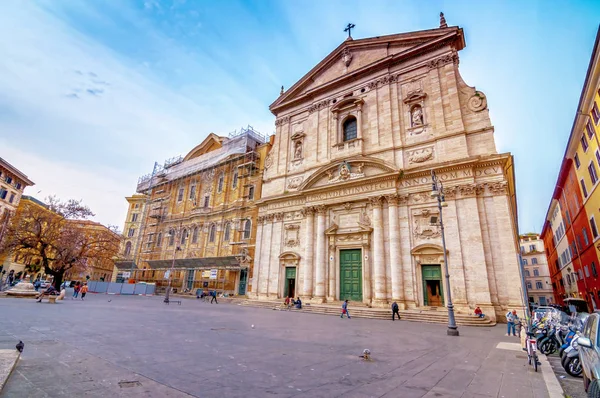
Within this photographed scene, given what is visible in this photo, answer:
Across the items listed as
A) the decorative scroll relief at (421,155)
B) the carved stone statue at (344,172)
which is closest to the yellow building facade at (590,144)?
the decorative scroll relief at (421,155)

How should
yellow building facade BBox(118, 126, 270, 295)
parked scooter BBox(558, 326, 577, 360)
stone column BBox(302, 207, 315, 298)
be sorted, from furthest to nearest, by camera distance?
yellow building facade BBox(118, 126, 270, 295), stone column BBox(302, 207, 315, 298), parked scooter BBox(558, 326, 577, 360)

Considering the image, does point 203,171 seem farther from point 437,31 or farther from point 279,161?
point 437,31

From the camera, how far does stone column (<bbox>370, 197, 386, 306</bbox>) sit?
1930cm

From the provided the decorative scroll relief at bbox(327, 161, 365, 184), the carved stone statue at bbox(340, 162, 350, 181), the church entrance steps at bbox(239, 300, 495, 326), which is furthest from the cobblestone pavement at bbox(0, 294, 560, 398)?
the carved stone statue at bbox(340, 162, 350, 181)

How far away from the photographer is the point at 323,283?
22062 mm

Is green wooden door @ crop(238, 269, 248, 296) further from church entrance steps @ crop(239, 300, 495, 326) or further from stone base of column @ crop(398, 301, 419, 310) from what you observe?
stone base of column @ crop(398, 301, 419, 310)

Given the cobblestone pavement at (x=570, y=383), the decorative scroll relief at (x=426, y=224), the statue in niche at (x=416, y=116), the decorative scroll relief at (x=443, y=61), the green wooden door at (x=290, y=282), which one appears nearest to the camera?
the cobblestone pavement at (x=570, y=383)

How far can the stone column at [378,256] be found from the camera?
1930 centimetres

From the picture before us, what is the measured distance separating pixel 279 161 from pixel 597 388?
1067 inches

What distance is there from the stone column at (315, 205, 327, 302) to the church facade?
8 centimetres

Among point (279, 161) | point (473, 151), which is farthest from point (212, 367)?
point (279, 161)

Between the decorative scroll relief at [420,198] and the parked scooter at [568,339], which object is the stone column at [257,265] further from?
the parked scooter at [568,339]

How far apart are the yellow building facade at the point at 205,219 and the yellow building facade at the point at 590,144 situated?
27.8m

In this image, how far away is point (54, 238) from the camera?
84.0 ft
